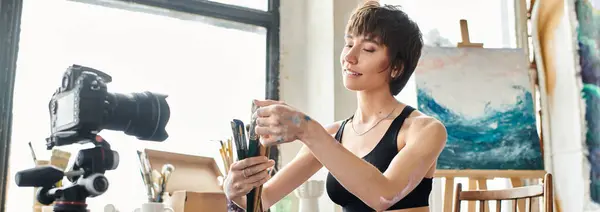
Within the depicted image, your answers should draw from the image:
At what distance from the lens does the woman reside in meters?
1.04

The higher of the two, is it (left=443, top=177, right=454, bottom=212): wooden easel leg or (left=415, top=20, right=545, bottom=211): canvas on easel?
(left=415, top=20, right=545, bottom=211): canvas on easel

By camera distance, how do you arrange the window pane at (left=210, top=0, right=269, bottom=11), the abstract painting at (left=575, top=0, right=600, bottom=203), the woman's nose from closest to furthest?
1. the woman's nose
2. the abstract painting at (left=575, top=0, right=600, bottom=203)
3. the window pane at (left=210, top=0, right=269, bottom=11)

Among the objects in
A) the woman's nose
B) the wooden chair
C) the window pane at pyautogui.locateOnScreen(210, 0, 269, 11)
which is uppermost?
the window pane at pyautogui.locateOnScreen(210, 0, 269, 11)

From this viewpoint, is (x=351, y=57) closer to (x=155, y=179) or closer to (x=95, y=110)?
(x=95, y=110)

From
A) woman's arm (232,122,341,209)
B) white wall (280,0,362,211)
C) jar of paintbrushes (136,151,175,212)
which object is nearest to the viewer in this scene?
woman's arm (232,122,341,209)

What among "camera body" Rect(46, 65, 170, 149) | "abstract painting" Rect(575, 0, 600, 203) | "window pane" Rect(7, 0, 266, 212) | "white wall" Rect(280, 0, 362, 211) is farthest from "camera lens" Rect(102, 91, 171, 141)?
"abstract painting" Rect(575, 0, 600, 203)

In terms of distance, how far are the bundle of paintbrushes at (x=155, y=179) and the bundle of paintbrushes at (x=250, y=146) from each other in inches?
24.7

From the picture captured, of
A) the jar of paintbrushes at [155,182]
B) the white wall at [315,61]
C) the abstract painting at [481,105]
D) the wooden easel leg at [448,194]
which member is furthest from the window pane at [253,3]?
the wooden easel leg at [448,194]

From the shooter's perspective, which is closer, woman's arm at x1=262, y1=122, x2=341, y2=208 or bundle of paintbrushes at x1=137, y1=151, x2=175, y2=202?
woman's arm at x1=262, y1=122, x2=341, y2=208

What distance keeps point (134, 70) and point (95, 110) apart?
106 cm

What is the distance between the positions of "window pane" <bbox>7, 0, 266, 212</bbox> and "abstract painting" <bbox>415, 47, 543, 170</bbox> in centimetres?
69

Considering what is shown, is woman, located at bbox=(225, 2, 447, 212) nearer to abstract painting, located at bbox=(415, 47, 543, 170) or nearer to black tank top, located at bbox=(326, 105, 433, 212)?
black tank top, located at bbox=(326, 105, 433, 212)

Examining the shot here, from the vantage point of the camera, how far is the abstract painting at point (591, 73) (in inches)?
73.8

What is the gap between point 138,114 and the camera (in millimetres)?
1157
